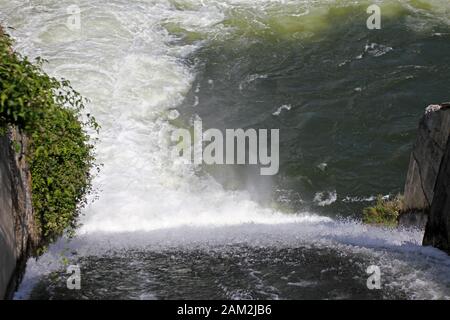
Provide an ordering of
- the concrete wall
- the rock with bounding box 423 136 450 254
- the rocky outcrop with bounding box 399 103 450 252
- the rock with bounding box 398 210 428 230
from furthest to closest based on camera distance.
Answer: the rock with bounding box 398 210 428 230 < the rocky outcrop with bounding box 399 103 450 252 < the rock with bounding box 423 136 450 254 < the concrete wall

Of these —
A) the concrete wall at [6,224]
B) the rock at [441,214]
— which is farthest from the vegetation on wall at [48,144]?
the rock at [441,214]

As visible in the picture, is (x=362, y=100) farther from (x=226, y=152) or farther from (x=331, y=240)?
(x=331, y=240)

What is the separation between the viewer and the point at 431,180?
11016 millimetres

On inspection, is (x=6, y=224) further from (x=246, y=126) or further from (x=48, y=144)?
(x=246, y=126)

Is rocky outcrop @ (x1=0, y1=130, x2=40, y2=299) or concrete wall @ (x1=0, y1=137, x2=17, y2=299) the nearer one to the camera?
concrete wall @ (x1=0, y1=137, x2=17, y2=299)

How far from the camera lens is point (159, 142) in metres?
16.6

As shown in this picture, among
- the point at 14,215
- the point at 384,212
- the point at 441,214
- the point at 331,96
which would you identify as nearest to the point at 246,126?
the point at 331,96

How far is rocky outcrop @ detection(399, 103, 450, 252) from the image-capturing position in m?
9.48

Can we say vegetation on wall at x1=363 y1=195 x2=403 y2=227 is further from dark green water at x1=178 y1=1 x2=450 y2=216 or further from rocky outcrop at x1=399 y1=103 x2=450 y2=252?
rocky outcrop at x1=399 y1=103 x2=450 y2=252

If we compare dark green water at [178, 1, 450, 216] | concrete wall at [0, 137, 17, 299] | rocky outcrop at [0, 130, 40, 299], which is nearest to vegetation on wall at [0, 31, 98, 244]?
rocky outcrop at [0, 130, 40, 299]

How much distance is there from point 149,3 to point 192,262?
1470 cm

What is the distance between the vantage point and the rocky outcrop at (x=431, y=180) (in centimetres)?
948

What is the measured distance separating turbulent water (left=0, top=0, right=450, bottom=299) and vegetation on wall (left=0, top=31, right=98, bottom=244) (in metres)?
0.62
